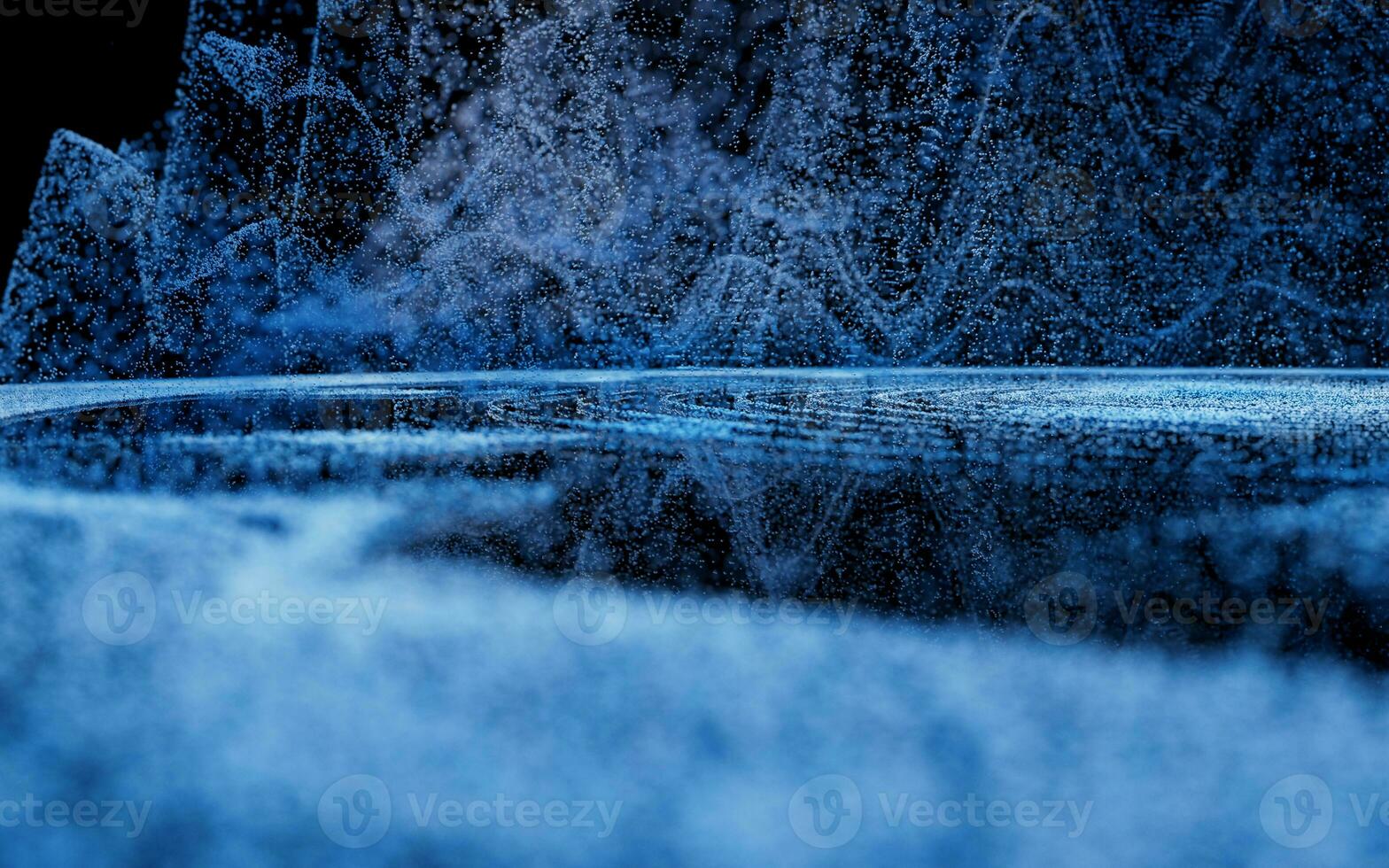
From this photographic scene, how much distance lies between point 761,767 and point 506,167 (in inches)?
83.8

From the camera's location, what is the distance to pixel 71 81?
76.9 inches

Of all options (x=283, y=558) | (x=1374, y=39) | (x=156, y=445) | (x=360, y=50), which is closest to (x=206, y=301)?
(x=360, y=50)

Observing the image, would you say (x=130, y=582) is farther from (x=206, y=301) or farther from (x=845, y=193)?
(x=845, y=193)

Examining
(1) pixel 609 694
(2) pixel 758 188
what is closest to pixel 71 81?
(2) pixel 758 188

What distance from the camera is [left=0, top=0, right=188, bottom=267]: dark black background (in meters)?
1.88

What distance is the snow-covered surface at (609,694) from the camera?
436mm

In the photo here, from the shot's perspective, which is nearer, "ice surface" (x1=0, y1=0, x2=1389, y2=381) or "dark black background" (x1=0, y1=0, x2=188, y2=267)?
"dark black background" (x1=0, y1=0, x2=188, y2=267)

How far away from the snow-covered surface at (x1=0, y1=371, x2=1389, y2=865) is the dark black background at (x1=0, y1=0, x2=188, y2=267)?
1110mm

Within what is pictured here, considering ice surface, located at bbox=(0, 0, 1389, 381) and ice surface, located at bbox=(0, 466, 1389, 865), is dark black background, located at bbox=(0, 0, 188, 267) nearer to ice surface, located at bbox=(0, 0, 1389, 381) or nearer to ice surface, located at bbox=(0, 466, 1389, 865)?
ice surface, located at bbox=(0, 0, 1389, 381)

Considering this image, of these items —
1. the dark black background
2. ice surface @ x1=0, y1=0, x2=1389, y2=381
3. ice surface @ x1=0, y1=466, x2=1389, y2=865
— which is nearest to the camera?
ice surface @ x1=0, y1=466, x2=1389, y2=865

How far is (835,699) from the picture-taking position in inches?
21.5

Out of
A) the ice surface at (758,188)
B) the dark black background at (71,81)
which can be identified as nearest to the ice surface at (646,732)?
the dark black background at (71,81)

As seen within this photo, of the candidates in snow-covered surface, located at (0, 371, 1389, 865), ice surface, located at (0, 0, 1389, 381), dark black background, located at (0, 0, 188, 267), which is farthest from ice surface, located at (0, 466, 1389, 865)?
ice surface, located at (0, 0, 1389, 381)

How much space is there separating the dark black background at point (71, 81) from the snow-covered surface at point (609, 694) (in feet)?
3.64
